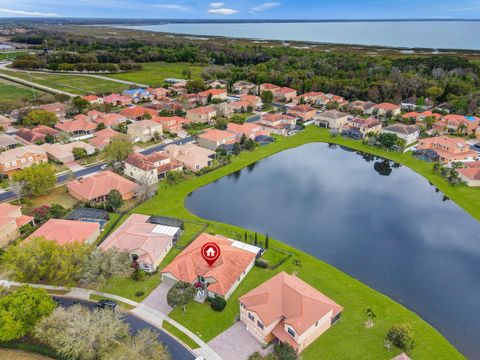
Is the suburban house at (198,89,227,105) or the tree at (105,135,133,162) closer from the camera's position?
the tree at (105,135,133,162)

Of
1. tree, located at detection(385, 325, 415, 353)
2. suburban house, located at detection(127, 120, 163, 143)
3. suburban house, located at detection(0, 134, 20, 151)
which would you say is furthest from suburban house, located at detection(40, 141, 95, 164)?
tree, located at detection(385, 325, 415, 353)

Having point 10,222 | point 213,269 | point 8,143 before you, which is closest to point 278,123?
point 213,269

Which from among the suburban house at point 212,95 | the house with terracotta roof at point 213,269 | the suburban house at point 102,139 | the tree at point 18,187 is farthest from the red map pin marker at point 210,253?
the suburban house at point 212,95

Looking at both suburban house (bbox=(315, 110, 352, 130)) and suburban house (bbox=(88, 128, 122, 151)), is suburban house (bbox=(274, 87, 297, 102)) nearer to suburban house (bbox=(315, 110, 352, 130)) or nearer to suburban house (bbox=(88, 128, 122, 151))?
suburban house (bbox=(315, 110, 352, 130))

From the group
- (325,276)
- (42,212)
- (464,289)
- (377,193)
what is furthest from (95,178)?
(464,289)

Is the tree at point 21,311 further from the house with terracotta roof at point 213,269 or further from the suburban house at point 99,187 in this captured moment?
the suburban house at point 99,187

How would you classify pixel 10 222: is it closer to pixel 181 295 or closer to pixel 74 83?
pixel 181 295
